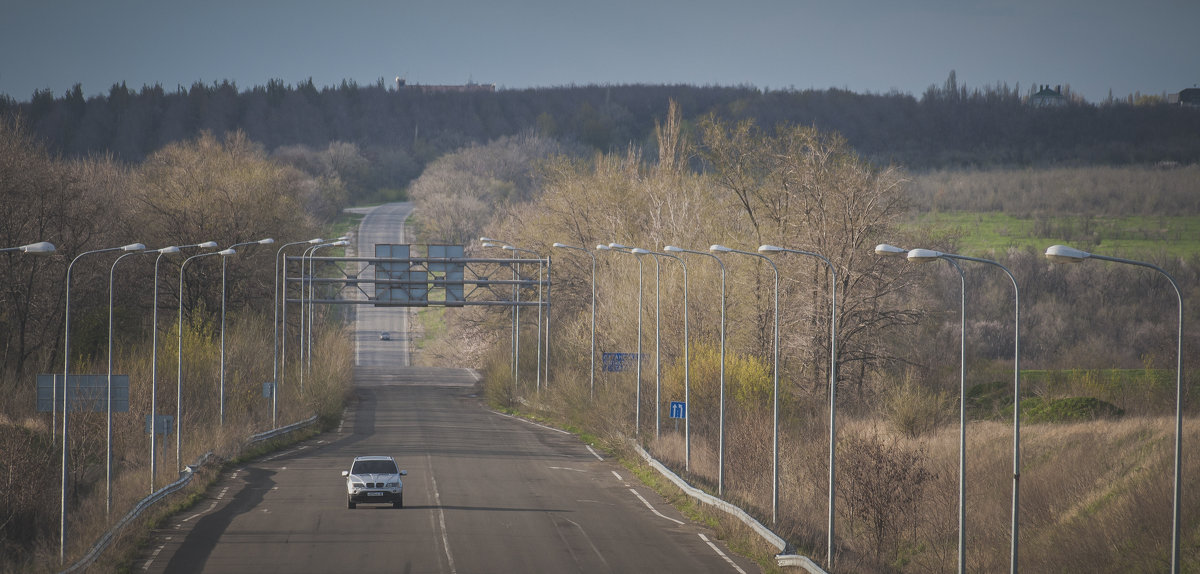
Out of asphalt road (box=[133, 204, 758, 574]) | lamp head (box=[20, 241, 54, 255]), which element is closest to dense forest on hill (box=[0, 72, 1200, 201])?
asphalt road (box=[133, 204, 758, 574])

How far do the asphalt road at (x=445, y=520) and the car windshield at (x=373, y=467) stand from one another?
3.32 feet

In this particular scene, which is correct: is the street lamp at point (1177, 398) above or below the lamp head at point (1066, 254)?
below

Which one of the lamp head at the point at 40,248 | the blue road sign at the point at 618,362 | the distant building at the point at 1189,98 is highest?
the distant building at the point at 1189,98

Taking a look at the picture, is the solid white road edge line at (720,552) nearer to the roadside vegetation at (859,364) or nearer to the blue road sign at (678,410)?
the roadside vegetation at (859,364)

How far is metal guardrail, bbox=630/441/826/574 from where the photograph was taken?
20.1m

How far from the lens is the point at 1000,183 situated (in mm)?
123125

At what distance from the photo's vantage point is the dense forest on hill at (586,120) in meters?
128

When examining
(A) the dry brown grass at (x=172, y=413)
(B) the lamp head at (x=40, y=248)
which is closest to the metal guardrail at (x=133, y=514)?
(A) the dry brown grass at (x=172, y=413)

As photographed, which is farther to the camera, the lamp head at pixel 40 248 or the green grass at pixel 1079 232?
the green grass at pixel 1079 232

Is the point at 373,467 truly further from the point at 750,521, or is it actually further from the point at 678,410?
the point at 750,521

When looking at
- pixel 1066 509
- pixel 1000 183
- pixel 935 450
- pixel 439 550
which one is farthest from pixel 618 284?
pixel 1000 183

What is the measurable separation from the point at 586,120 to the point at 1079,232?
81.9 m

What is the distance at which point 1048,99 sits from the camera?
143500 mm

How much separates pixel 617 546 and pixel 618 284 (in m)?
33.8
